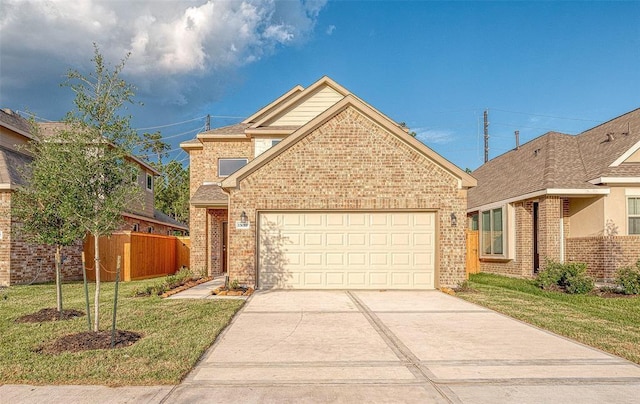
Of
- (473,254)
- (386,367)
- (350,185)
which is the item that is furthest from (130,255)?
(473,254)

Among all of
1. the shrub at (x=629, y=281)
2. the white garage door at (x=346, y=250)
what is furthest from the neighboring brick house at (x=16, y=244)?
the shrub at (x=629, y=281)

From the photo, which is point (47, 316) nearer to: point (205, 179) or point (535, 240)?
point (205, 179)

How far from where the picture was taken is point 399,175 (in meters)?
12.7

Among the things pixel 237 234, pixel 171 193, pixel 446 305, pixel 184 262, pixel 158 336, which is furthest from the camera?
pixel 171 193

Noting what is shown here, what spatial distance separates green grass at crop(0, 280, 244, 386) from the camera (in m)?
5.03

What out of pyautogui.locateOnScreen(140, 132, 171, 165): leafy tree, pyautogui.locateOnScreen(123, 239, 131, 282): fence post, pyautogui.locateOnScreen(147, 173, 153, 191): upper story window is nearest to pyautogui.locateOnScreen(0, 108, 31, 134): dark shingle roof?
pyautogui.locateOnScreen(123, 239, 131, 282): fence post

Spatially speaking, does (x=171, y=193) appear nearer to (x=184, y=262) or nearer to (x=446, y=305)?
(x=184, y=262)

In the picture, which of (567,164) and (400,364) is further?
(567,164)

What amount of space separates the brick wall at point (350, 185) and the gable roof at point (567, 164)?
16.0ft

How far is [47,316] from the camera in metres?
8.49

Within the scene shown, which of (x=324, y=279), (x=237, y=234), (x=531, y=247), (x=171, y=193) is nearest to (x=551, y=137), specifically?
(x=531, y=247)

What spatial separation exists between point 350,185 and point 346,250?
6.53ft

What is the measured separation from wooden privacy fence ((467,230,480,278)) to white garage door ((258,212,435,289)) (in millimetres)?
7320

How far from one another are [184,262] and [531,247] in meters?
16.3
